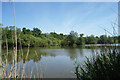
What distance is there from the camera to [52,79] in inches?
123

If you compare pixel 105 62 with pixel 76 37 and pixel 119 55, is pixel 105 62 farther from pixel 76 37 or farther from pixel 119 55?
pixel 76 37

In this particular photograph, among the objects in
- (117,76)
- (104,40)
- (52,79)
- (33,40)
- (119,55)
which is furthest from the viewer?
(33,40)

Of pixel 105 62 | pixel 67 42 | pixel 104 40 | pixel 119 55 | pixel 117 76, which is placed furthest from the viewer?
pixel 67 42

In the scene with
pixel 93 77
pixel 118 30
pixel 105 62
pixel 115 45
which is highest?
pixel 118 30

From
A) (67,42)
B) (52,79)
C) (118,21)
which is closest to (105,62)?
(118,21)

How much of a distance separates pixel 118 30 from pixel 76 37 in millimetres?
36898

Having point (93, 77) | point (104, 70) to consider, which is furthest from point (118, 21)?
point (93, 77)

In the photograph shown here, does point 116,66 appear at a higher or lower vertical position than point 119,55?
lower

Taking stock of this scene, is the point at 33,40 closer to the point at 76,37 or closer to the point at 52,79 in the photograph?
the point at 76,37

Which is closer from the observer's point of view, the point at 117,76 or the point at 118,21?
the point at 117,76

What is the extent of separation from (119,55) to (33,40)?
28599 mm

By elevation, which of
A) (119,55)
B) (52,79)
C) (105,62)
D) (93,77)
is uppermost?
(119,55)

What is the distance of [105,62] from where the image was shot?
1.35 meters

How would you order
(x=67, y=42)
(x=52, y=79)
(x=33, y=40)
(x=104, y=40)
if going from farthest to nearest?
1. (x=67, y=42)
2. (x=33, y=40)
3. (x=52, y=79)
4. (x=104, y=40)
